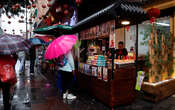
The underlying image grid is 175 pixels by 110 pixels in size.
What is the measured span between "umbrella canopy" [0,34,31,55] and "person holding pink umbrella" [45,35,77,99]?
90 centimetres

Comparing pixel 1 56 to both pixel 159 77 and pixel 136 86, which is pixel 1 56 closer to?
pixel 136 86

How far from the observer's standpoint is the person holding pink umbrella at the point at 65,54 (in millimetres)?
4922

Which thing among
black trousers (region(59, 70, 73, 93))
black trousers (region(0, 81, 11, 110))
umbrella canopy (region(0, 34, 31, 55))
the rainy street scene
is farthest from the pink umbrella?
black trousers (region(0, 81, 11, 110))

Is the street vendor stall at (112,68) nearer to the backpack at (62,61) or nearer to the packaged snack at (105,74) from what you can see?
the packaged snack at (105,74)

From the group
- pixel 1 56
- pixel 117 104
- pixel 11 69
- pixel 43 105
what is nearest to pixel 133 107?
pixel 117 104

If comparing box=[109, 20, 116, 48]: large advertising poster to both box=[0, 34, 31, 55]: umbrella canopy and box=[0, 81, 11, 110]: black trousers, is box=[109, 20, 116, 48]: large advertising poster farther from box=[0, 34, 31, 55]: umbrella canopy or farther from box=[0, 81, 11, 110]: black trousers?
box=[0, 81, 11, 110]: black trousers

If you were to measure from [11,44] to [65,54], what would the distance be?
81.0 inches

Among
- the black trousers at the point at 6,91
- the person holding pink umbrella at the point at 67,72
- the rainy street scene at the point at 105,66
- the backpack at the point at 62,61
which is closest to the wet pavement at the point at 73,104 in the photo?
the rainy street scene at the point at 105,66

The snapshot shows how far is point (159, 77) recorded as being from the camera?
606 centimetres

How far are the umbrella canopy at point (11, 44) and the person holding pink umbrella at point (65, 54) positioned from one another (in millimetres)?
902

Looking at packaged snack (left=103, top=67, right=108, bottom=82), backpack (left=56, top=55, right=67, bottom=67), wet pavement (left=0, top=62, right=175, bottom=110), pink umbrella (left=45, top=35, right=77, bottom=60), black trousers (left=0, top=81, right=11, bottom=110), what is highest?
pink umbrella (left=45, top=35, right=77, bottom=60)

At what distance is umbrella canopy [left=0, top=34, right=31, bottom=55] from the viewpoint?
148 inches

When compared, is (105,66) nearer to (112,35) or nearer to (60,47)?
(112,35)

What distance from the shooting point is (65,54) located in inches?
220
